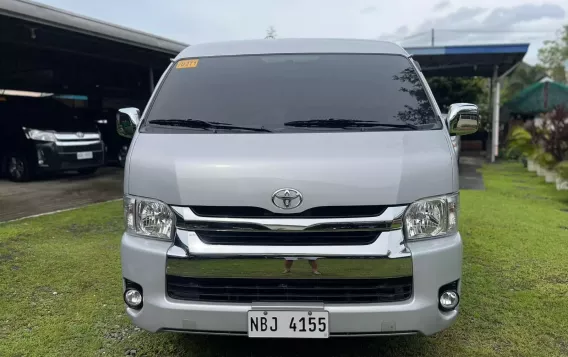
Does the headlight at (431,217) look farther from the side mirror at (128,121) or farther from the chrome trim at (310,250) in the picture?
the side mirror at (128,121)

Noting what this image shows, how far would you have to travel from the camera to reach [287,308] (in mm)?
2453

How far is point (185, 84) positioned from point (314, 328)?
6.16 ft

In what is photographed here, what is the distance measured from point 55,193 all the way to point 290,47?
7312mm

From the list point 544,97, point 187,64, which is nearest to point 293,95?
point 187,64

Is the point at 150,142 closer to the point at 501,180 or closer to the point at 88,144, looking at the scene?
the point at 88,144

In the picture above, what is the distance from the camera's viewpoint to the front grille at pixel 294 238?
2.46 m

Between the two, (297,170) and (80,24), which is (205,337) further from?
(80,24)

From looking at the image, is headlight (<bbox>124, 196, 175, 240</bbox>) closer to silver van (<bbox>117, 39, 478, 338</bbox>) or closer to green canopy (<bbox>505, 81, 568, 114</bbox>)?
silver van (<bbox>117, 39, 478, 338</bbox>)

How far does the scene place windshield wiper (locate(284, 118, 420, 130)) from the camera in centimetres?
293

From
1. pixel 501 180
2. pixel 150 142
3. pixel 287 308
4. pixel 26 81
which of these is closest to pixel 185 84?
pixel 150 142

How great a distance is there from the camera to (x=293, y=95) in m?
3.24

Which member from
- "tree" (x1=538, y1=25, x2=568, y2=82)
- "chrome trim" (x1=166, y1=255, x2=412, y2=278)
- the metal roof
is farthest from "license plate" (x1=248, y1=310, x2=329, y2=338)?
"tree" (x1=538, y1=25, x2=568, y2=82)

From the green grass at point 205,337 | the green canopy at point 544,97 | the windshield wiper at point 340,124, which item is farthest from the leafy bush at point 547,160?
the windshield wiper at point 340,124

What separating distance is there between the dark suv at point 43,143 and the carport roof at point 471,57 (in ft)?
29.9
